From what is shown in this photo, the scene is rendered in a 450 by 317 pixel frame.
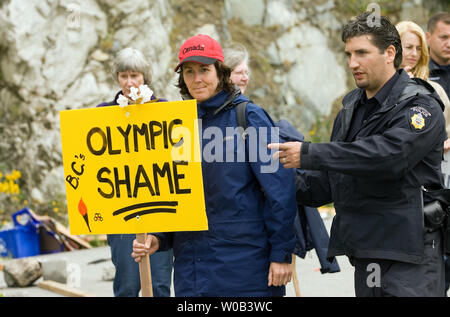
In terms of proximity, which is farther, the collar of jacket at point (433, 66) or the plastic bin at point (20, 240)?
the plastic bin at point (20, 240)

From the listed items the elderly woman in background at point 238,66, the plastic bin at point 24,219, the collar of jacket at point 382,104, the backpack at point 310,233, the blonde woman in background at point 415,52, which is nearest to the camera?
the collar of jacket at point 382,104

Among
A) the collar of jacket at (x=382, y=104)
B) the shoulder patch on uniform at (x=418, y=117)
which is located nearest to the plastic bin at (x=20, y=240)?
the collar of jacket at (x=382, y=104)

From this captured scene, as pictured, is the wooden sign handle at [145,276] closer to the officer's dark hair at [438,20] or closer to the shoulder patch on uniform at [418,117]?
the shoulder patch on uniform at [418,117]

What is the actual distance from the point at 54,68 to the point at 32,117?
0.89 meters

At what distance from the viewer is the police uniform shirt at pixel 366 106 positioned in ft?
11.0

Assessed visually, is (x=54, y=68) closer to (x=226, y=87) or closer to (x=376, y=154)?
(x=226, y=87)

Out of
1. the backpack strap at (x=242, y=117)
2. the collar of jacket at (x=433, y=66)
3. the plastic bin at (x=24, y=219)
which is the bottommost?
the plastic bin at (x=24, y=219)

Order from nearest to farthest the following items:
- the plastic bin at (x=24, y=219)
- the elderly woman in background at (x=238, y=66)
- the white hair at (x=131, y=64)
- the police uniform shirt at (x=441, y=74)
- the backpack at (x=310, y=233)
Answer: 1. the backpack at (x=310, y=233)
2. the white hair at (x=131, y=64)
3. the elderly woman in background at (x=238, y=66)
4. the police uniform shirt at (x=441, y=74)
5. the plastic bin at (x=24, y=219)

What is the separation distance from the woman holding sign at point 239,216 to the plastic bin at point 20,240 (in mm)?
6127

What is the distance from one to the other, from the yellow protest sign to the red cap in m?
0.28

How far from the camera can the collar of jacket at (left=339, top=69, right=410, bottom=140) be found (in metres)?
3.28

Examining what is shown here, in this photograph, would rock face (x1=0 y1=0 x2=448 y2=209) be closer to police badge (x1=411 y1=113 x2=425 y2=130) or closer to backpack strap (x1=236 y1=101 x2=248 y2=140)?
backpack strap (x1=236 y1=101 x2=248 y2=140)

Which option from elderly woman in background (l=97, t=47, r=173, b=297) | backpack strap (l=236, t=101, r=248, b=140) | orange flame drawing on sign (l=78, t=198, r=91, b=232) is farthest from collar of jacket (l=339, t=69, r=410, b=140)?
elderly woman in background (l=97, t=47, r=173, b=297)

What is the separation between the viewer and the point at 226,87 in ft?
12.5
